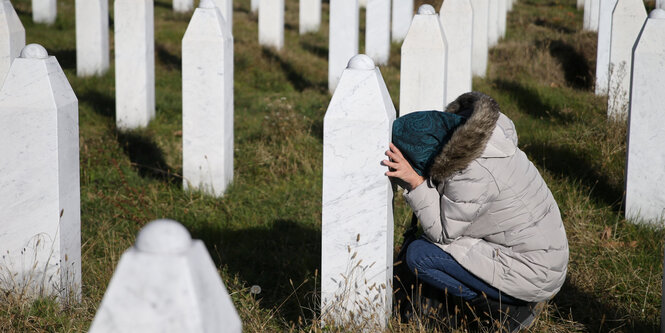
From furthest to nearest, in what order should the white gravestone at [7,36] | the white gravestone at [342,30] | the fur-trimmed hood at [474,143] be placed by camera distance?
the white gravestone at [342,30], the white gravestone at [7,36], the fur-trimmed hood at [474,143]

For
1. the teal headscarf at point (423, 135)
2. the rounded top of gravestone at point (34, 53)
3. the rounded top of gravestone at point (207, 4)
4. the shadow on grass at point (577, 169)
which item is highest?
the rounded top of gravestone at point (207, 4)

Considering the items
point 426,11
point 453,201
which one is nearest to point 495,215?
point 453,201

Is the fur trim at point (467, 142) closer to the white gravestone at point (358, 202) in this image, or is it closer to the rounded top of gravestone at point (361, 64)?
the white gravestone at point (358, 202)

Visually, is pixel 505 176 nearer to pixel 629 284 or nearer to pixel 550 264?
pixel 550 264

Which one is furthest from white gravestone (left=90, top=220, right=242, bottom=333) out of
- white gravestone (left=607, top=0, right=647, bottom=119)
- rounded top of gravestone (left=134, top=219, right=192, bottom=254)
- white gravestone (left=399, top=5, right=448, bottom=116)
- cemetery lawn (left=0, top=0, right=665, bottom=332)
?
white gravestone (left=607, top=0, right=647, bottom=119)

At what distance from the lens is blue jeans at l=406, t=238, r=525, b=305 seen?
3551mm

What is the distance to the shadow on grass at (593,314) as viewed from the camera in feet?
12.7

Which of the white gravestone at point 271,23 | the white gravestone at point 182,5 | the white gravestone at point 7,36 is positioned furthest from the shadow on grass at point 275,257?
the white gravestone at point 182,5

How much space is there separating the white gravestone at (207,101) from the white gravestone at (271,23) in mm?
5566

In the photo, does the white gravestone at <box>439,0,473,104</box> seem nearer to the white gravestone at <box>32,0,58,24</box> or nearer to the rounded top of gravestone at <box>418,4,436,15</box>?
the rounded top of gravestone at <box>418,4,436,15</box>

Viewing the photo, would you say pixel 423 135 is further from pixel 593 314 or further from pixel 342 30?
pixel 342 30

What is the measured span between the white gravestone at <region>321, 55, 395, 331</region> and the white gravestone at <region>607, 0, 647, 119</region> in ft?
15.2

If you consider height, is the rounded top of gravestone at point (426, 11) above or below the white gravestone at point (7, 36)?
above

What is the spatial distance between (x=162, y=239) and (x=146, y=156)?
5429mm
